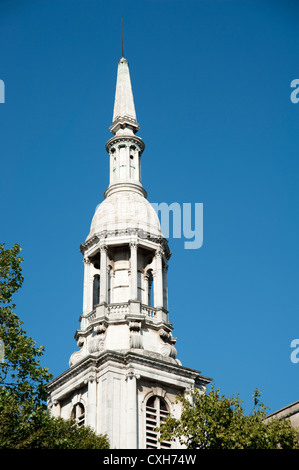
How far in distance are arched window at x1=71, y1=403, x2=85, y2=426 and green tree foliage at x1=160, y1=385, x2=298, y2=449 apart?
47.7 ft

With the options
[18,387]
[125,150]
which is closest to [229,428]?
[18,387]

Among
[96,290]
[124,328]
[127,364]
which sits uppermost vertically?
[96,290]

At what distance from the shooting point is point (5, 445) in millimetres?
A: 51469

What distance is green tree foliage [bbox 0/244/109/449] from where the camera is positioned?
2052 inches

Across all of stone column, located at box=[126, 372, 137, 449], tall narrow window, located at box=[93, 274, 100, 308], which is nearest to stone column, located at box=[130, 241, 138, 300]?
tall narrow window, located at box=[93, 274, 100, 308]

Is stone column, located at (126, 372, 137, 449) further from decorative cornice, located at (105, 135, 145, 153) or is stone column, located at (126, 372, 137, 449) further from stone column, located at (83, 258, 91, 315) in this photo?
decorative cornice, located at (105, 135, 145, 153)

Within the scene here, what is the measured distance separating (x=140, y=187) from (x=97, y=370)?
19.3m

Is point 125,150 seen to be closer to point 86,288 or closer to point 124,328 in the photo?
point 86,288

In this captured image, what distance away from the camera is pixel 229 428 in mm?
58500

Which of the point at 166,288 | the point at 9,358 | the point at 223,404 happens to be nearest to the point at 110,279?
the point at 166,288

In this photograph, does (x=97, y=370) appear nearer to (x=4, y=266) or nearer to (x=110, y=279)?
(x=110, y=279)

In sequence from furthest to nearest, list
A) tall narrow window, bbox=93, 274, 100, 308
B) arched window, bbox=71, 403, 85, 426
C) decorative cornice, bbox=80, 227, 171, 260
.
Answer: tall narrow window, bbox=93, 274, 100, 308 < decorative cornice, bbox=80, 227, 171, 260 < arched window, bbox=71, 403, 85, 426

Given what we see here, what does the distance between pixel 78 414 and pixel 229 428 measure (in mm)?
19094

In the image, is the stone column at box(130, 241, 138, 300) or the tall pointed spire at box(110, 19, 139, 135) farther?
the tall pointed spire at box(110, 19, 139, 135)
